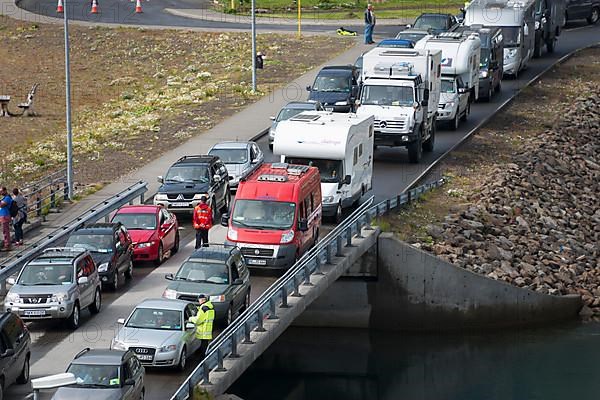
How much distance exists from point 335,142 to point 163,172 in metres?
10.6

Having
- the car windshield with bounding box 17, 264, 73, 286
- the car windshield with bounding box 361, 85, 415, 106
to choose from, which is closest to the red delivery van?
the car windshield with bounding box 17, 264, 73, 286

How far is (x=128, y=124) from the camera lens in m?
66.6

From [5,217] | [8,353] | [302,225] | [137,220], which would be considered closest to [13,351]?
[8,353]

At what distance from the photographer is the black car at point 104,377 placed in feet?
96.1

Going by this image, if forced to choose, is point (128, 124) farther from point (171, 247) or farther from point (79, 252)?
point (79, 252)

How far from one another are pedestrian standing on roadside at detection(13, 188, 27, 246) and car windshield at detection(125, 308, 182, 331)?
40.3 feet

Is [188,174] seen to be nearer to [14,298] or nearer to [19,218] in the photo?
[19,218]

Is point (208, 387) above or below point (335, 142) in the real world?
below

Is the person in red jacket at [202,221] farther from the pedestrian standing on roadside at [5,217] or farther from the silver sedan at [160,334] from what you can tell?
the silver sedan at [160,334]

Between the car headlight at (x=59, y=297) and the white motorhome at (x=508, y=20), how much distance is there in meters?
43.2

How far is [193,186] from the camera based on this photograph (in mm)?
47156

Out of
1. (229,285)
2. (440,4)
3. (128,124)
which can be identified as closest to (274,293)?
(229,285)

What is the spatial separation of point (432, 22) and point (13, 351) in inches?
2122

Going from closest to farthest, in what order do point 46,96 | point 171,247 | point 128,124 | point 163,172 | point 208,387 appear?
point 208,387 → point 171,247 → point 163,172 → point 128,124 → point 46,96
